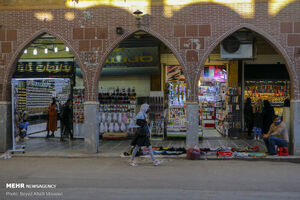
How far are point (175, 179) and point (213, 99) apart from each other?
10450mm

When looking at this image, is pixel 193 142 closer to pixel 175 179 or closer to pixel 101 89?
pixel 175 179

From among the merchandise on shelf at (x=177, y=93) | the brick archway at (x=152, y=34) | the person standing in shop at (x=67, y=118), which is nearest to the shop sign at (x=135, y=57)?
the merchandise on shelf at (x=177, y=93)

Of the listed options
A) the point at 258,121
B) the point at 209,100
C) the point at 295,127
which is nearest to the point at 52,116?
the point at 209,100

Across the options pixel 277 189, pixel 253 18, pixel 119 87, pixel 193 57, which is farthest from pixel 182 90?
pixel 277 189

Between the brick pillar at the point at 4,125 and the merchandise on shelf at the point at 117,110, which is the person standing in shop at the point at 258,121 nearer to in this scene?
the merchandise on shelf at the point at 117,110

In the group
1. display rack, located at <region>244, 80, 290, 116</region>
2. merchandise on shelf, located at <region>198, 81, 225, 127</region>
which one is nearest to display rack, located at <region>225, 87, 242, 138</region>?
display rack, located at <region>244, 80, 290, 116</region>

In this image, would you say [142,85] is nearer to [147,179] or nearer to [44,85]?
[44,85]

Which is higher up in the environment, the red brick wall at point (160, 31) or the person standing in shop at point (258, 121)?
the red brick wall at point (160, 31)

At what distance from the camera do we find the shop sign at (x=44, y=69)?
47.4 feet

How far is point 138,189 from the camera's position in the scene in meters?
6.29

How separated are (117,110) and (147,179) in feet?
24.7

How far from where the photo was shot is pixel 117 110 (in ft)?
47.4

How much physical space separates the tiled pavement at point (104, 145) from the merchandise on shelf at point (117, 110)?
0.88 m

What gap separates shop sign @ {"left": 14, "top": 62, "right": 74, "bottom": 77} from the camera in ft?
47.4
